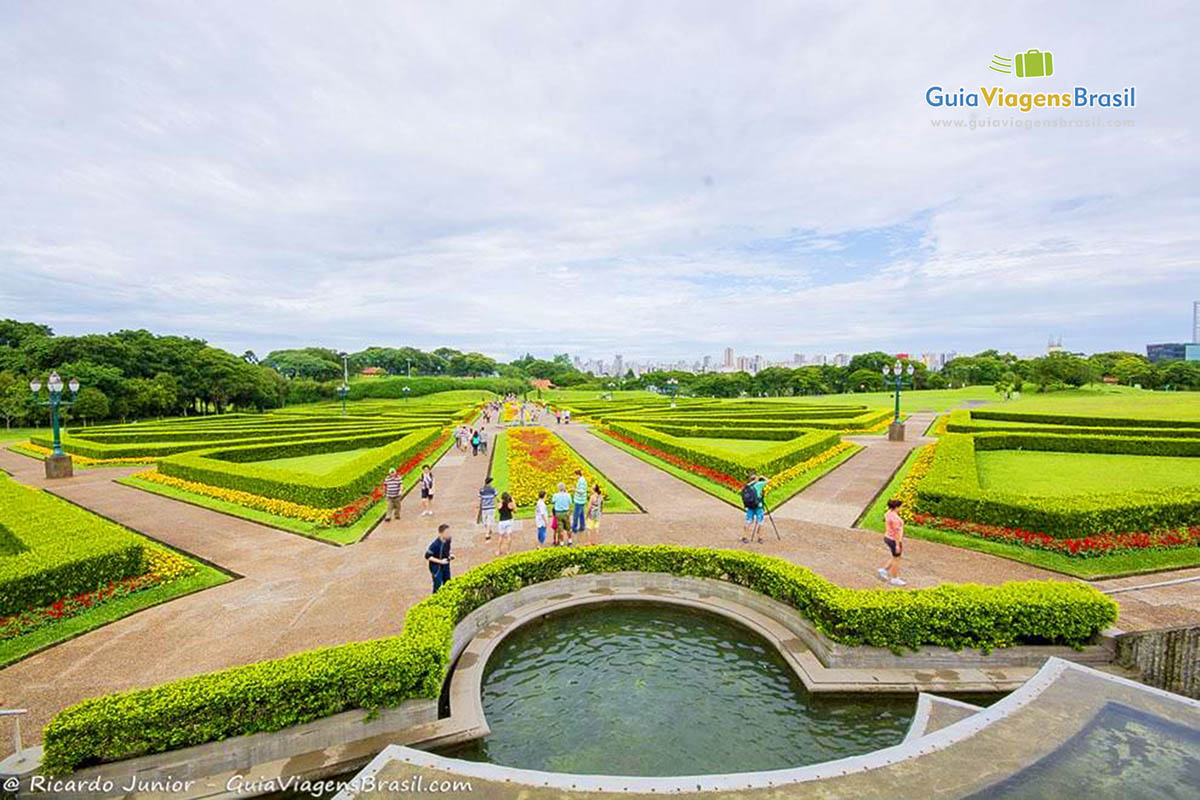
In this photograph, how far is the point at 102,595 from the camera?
1031 centimetres

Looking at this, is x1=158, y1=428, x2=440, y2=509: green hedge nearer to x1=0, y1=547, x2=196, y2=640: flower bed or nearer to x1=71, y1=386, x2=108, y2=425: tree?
x1=0, y1=547, x2=196, y2=640: flower bed

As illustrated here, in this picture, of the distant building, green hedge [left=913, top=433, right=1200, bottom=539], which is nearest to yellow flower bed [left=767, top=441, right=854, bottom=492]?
green hedge [left=913, top=433, right=1200, bottom=539]

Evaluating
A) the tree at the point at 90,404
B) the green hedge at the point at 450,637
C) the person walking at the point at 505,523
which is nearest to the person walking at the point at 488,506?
the person walking at the point at 505,523

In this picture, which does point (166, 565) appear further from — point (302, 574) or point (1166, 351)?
point (1166, 351)

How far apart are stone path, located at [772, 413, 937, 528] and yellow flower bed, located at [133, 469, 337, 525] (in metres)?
12.3

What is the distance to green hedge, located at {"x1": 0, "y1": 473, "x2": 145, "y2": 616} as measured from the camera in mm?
9461

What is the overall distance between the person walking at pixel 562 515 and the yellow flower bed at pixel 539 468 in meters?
2.12

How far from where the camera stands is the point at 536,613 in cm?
982

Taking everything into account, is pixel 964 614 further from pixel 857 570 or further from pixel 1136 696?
pixel 857 570

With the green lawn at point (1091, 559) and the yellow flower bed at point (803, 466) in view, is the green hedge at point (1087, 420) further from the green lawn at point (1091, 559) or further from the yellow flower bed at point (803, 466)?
the green lawn at point (1091, 559)

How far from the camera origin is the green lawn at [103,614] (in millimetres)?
8648

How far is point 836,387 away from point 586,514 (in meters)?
87.6

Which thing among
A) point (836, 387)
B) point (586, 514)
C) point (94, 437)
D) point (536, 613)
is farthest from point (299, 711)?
point (836, 387)

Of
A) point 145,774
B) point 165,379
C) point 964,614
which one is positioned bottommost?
point 145,774
